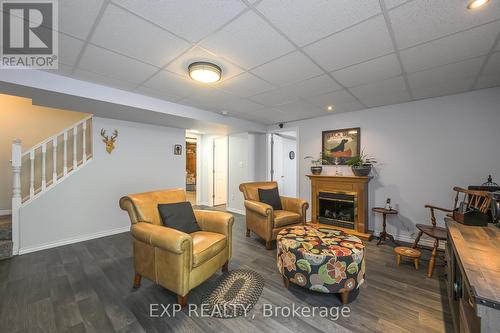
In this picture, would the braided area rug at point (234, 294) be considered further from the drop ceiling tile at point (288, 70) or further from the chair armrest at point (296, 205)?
the drop ceiling tile at point (288, 70)

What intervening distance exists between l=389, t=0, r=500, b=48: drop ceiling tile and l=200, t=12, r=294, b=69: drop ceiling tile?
33.2 inches

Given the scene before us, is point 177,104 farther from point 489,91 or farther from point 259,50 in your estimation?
point 489,91

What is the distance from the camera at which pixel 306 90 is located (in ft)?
9.53

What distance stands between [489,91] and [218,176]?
576cm

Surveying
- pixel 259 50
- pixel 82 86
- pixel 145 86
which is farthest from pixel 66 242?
pixel 259 50

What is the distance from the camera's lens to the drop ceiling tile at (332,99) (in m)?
3.08

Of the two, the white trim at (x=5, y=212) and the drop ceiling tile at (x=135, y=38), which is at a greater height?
the drop ceiling tile at (x=135, y=38)

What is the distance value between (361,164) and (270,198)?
1755mm

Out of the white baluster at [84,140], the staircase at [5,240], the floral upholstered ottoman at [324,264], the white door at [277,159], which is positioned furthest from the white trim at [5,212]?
the white door at [277,159]

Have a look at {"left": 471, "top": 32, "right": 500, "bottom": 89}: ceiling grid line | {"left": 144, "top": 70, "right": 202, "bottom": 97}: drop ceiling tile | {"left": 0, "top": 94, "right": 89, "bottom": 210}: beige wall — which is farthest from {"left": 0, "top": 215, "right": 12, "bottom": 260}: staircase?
{"left": 471, "top": 32, "right": 500, "bottom": 89}: ceiling grid line

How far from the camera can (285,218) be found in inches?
129

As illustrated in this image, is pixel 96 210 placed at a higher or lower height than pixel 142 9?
lower

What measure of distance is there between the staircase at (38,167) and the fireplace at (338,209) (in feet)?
14.6

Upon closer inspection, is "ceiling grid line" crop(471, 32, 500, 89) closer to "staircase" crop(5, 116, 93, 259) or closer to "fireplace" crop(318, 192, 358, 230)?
"fireplace" crop(318, 192, 358, 230)
